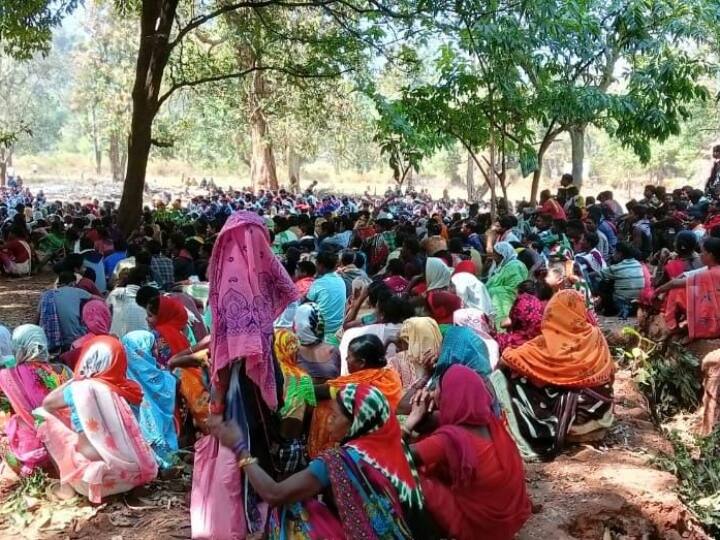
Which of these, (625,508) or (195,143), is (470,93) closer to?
(625,508)

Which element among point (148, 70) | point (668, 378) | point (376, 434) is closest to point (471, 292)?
point (668, 378)

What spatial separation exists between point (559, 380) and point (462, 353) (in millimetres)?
1582

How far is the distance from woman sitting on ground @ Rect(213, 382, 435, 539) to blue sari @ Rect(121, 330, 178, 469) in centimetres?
203

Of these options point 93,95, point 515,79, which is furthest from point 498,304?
point 93,95

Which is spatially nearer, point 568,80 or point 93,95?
point 568,80

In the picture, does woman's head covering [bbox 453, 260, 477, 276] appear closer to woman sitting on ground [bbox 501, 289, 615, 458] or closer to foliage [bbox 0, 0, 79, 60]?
woman sitting on ground [bbox 501, 289, 615, 458]

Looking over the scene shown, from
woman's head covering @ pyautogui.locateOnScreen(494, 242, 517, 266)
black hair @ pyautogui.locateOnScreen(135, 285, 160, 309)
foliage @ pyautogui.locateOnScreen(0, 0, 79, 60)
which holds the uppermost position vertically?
foliage @ pyautogui.locateOnScreen(0, 0, 79, 60)

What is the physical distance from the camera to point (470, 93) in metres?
10.5

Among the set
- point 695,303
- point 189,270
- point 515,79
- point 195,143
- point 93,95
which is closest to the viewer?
point 695,303

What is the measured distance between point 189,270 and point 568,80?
5.85 meters

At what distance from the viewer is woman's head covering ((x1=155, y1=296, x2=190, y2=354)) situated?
5.22 m

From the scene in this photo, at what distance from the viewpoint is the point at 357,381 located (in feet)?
12.0

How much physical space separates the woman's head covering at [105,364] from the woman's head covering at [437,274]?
2871 mm

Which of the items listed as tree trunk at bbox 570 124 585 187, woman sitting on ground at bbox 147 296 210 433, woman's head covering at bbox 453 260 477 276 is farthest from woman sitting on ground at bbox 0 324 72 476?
tree trunk at bbox 570 124 585 187
